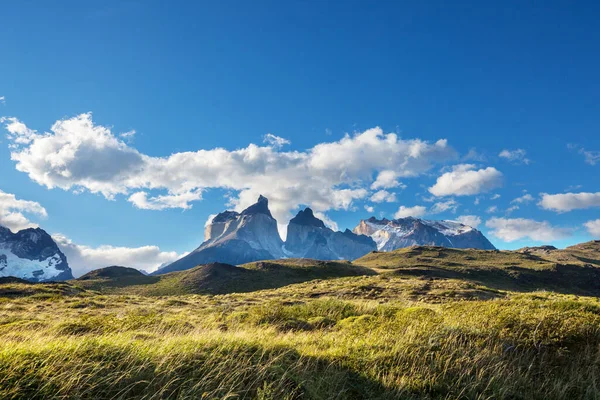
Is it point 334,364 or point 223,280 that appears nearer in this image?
point 334,364

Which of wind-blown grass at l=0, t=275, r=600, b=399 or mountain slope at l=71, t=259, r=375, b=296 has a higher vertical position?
wind-blown grass at l=0, t=275, r=600, b=399

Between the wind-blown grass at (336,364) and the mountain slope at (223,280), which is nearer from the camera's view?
the wind-blown grass at (336,364)

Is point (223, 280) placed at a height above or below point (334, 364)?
below

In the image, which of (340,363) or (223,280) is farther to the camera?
(223,280)

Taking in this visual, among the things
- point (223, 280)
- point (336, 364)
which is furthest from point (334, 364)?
point (223, 280)

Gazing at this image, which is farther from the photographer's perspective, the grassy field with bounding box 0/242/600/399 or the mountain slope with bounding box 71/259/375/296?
the mountain slope with bounding box 71/259/375/296

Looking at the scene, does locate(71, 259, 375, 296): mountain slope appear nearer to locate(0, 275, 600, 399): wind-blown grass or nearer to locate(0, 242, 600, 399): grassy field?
locate(0, 242, 600, 399): grassy field

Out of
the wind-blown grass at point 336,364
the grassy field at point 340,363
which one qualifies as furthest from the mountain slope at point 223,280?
the wind-blown grass at point 336,364

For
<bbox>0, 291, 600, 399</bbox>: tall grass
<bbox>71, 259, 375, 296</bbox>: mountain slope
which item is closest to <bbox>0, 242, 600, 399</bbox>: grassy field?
<bbox>0, 291, 600, 399</bbox>: tall grass

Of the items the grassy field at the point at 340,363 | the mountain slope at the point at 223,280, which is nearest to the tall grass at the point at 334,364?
the grassy field at the point at 340,363

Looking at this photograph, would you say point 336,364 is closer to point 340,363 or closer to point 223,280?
point 340,363

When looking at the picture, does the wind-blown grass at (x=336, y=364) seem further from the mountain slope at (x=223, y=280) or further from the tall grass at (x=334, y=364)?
the mountain slope at (x=223, y=280)

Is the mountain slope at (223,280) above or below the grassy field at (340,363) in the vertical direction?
below

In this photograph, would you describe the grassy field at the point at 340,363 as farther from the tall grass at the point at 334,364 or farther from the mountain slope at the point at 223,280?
the mountain slope at the point at 223,280
